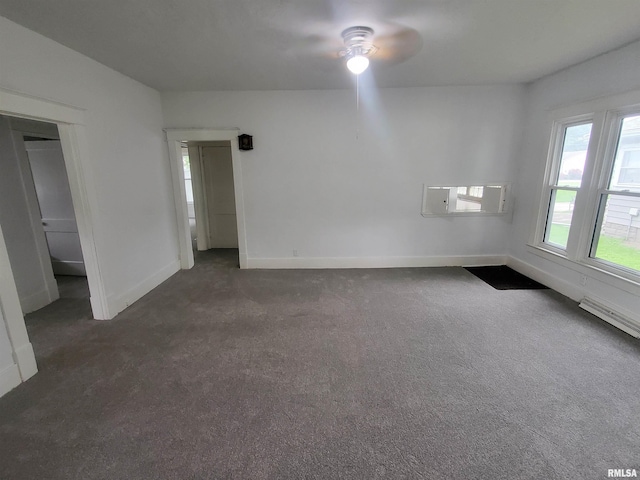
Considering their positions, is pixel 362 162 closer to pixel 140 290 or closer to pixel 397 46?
pixel 397 46

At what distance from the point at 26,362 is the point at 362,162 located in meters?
4.11

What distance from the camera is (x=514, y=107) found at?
405 centimetres

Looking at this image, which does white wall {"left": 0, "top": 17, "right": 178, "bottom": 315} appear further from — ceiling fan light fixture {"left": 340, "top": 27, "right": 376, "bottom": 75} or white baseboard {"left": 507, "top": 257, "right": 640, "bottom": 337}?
white baseboard {"left": 507, "top": 257, "right": 640, "bottom": 337}

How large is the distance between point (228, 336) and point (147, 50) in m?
2.74

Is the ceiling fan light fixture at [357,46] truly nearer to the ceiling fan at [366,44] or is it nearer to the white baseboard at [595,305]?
the ceiling fan at [366,44]

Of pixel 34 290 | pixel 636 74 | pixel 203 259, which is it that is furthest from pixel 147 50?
pixel 636 74

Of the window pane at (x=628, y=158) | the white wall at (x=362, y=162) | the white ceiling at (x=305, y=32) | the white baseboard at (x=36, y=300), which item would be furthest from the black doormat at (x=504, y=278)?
the white baseboard at (x=36, y=300)

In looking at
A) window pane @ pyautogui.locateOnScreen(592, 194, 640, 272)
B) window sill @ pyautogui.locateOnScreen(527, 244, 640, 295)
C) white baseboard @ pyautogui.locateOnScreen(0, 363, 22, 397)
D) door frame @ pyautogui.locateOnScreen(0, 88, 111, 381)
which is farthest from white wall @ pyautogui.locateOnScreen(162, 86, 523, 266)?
white baseboard @ pyautogui.locateOnScreen(0, 363, 22, 397)

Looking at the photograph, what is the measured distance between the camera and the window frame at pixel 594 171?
2.81 m

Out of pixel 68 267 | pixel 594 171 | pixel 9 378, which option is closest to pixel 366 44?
pixel 594 171

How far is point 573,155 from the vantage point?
11.3ft

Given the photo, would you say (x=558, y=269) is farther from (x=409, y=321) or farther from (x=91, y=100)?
(x=91, y=100)

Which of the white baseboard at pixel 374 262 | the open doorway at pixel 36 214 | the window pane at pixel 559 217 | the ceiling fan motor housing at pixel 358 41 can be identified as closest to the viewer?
the ceiling fan motor housing at pixel 358 41

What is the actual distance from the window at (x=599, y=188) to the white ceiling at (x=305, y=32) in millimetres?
725
